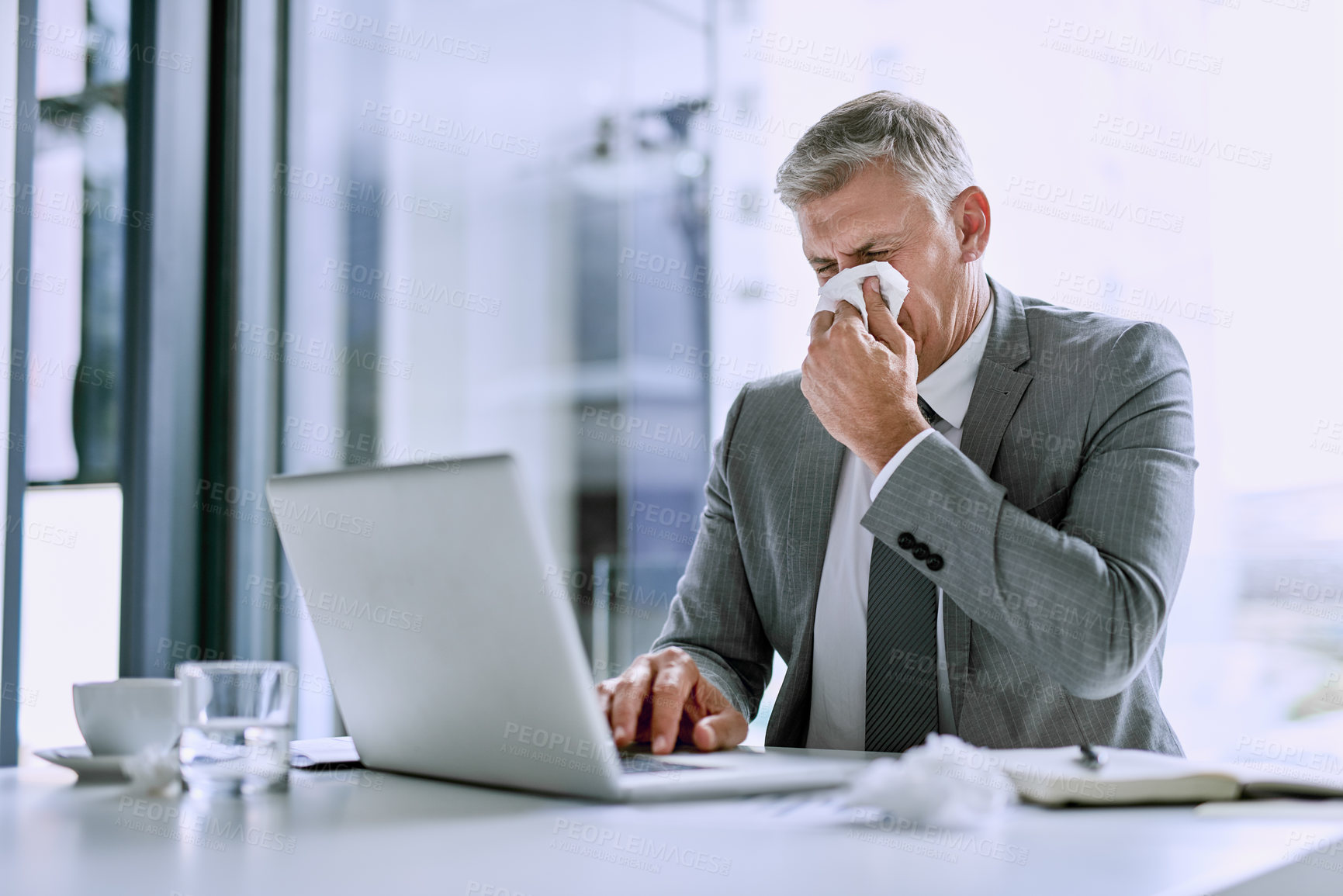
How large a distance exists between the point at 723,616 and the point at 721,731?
45 cm

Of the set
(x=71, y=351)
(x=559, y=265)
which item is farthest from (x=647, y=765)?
(x=559, y=265)

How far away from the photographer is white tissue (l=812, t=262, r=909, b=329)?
1424 millimetres

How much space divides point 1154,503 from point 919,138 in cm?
58

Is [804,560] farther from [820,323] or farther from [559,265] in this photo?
[559,265]

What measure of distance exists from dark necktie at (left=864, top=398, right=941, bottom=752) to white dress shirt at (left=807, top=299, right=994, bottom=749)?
57 mm

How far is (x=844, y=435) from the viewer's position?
128 cm

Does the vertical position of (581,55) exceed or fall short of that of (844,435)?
it exceeds it

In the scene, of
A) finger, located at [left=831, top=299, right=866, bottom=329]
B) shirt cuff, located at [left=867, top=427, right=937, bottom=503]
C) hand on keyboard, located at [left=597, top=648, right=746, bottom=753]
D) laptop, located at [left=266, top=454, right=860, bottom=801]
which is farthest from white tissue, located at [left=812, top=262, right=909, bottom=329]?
laptop, located at [left=266, top=454, right=860, bottom=801]

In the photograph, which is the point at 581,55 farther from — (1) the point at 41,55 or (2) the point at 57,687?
(2) the point at 57,687

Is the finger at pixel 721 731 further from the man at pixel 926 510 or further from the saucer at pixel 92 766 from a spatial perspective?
the saucer at pixel 92 766

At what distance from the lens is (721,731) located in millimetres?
1110

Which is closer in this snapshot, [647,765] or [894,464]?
[647,765]

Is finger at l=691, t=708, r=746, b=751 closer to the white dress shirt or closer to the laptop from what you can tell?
the laptop

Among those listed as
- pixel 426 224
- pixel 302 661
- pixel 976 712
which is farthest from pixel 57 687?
pixel 976 712
